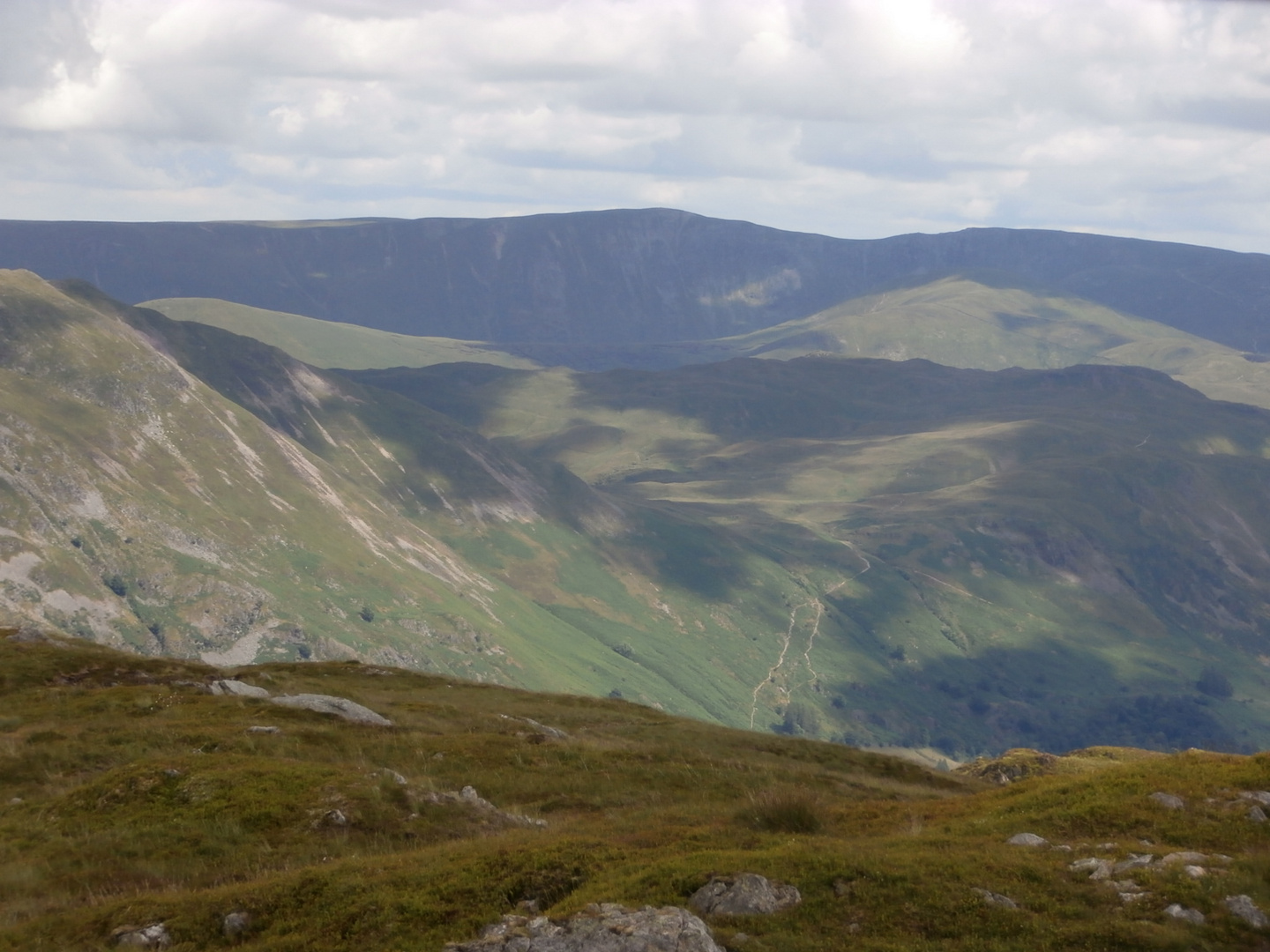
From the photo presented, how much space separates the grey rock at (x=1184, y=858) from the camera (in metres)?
32.3

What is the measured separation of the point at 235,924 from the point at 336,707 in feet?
99.6

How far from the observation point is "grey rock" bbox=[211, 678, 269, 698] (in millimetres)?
60719

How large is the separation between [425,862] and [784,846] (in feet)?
32.2

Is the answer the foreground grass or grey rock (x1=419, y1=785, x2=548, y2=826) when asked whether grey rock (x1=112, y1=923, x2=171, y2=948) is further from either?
grey rock (x1=419, y1=785, x2=548, y2=826)

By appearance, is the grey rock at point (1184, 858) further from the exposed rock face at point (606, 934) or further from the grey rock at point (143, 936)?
the grey rock at point (143, 936)

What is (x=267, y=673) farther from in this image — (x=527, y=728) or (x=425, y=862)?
(x=425, y=862)

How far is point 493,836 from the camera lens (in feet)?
120

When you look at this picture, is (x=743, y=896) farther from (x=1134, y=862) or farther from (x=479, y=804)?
(x=479, y=804)

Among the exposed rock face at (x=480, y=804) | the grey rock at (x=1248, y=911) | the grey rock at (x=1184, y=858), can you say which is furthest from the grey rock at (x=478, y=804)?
the grey rock at (x=1248, y=911)

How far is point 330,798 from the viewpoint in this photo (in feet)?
126

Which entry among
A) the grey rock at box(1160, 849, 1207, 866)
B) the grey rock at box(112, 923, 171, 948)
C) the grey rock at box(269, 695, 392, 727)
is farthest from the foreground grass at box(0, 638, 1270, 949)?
the grey rock at box(269, 695, 392, 727)

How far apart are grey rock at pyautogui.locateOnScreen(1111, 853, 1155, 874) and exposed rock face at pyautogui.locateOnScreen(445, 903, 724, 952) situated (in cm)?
1290

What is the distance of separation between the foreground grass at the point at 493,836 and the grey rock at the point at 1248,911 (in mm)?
442

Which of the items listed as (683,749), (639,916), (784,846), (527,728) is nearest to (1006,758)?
(683,749)
